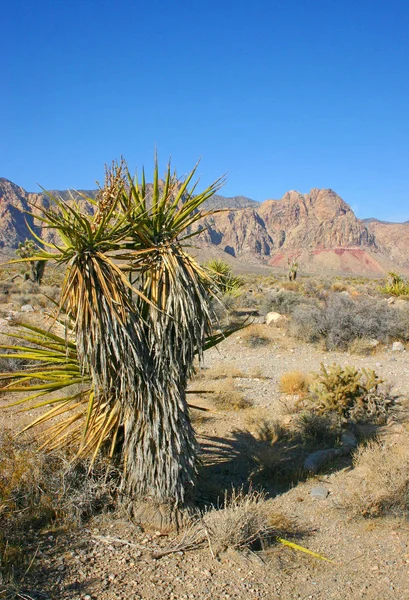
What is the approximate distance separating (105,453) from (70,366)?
A: 1.03 meters

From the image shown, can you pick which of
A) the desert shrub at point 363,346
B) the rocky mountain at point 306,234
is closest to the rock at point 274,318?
the desert shrub at point 363,346

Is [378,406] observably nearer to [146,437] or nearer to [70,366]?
[146,437]

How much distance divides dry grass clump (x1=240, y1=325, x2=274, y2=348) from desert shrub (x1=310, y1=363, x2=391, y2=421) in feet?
20.0

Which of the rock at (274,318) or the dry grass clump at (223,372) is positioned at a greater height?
the rock at (274,318)

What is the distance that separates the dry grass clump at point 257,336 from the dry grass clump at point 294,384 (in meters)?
4.26

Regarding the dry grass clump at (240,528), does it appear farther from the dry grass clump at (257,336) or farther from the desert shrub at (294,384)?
the dry grass clump at (257,336)

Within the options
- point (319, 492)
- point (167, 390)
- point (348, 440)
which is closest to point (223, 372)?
point (348, 440)

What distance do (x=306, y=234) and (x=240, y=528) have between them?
136560 mm

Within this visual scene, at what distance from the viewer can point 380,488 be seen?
5.37m

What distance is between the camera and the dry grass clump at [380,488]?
527 centimetres

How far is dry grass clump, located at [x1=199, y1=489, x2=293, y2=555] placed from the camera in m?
4.39

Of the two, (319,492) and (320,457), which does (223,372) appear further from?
(319,492)

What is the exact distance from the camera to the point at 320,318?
14.9 metres

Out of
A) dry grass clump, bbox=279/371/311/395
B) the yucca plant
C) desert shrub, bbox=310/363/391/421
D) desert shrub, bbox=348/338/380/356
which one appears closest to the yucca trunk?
the yucca plant
